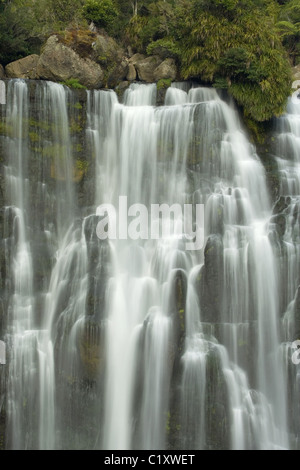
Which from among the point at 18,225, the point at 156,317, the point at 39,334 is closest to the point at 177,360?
the point at 156,317

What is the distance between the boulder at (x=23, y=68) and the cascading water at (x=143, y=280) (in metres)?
2.40

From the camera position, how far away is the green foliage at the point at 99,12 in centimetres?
1783

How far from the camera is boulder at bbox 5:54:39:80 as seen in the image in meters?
16.6

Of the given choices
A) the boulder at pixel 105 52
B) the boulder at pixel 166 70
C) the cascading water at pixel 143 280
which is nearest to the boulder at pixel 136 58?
the boulder at pixel 105 52

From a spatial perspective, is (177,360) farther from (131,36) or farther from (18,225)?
(131,36)

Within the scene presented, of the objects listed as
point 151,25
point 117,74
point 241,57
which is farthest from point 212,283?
point 151,25

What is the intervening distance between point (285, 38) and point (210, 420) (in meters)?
18.3

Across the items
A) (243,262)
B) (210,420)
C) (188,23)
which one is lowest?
(210,420)

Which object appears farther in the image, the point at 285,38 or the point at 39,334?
the point at 285,38

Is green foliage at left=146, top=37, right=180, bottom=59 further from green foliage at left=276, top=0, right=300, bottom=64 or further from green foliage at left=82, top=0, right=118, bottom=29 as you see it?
green foliage at left=276, top=0, right=300, bottom=64

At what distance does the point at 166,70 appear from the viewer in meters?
17.1

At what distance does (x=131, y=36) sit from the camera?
19453 mm

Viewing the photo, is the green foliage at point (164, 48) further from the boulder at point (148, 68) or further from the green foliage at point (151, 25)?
the boulder at point (148, 68)

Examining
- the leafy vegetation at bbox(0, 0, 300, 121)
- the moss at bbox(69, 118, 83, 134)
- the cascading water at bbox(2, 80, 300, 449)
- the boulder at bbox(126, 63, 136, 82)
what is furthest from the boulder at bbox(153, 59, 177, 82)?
the moss at bbox(69, 118, 83, 134)
